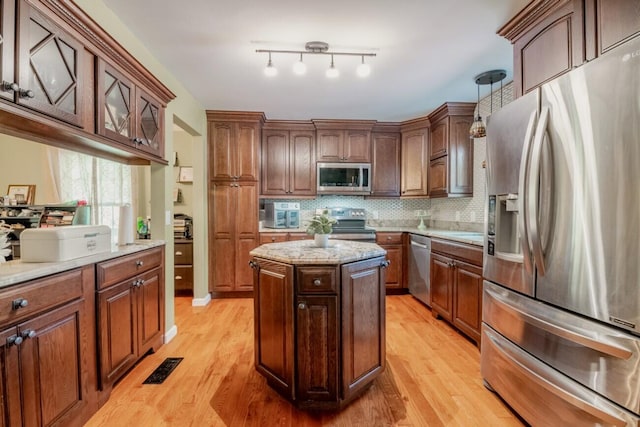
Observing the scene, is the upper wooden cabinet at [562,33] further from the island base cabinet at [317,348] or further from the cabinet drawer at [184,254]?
the cabinet drawer at [184,254]

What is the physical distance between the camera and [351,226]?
4.14 metres

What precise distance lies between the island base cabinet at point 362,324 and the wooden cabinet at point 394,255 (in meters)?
2.10

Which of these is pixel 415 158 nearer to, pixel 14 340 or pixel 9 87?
pixel 9 87

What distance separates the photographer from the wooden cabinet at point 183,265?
13.0ft

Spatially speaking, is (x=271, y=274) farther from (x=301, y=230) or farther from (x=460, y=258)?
(x=301, y=230)

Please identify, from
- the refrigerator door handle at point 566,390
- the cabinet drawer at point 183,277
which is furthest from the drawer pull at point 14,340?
the cabinet drawer at point 183,277

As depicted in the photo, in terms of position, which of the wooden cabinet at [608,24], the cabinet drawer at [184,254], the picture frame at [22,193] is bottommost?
the cabinet drawer at [184,254]

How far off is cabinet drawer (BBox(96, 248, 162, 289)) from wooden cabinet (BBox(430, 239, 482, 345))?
8.71 feet

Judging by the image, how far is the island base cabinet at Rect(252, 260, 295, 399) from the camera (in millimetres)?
1669

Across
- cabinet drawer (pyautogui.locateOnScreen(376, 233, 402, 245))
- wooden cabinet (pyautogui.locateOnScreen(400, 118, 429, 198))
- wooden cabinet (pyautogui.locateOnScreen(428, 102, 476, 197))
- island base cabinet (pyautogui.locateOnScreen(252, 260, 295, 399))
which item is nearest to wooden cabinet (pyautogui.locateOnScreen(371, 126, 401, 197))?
wooden cabinet (pyautogui.locateOnScreen(400, 118, 429, 198))

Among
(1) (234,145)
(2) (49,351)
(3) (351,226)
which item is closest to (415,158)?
(3) (351,226)

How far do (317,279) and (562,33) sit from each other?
1.87 metres

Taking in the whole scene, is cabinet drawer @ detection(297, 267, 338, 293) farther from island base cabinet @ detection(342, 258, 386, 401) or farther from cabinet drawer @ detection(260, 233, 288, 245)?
cabinet drawer @ detection(260, 233, 288, 245)

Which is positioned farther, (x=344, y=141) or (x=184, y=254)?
(x=344, y=141)
